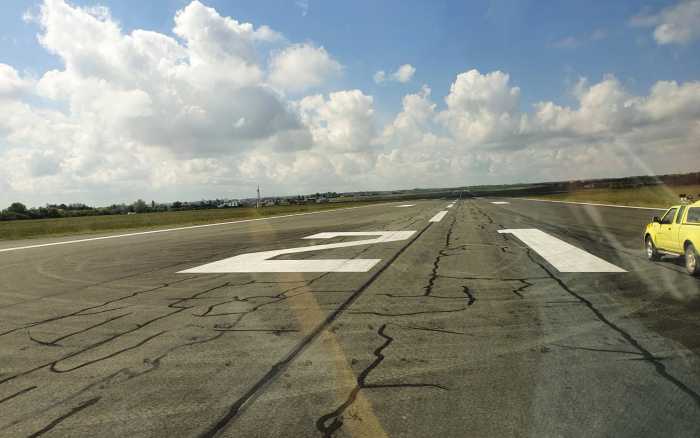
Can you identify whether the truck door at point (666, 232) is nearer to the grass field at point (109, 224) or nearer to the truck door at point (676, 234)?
the truck door at point (676, 234)

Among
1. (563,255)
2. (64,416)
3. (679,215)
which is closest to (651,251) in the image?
(679,215)

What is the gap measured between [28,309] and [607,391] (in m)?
8.52

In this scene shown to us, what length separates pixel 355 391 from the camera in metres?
3.75

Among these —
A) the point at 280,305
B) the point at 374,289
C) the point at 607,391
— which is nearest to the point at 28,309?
the point at 280,305

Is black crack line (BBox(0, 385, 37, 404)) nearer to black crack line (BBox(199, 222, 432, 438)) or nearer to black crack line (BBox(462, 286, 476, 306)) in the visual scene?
black crack line (BBox(199, 222, 432, 438))

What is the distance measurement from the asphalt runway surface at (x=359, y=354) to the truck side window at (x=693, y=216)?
3.59ft

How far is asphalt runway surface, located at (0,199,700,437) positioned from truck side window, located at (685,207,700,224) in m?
1.09

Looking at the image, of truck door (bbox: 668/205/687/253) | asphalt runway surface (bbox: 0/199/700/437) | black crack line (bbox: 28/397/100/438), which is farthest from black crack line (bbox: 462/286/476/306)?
black crack line (bbox: 28/397/100/438)

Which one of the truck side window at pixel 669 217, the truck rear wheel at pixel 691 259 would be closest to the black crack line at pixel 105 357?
the truck rear wheel at pixel 691 259

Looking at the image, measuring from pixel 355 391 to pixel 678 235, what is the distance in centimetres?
869

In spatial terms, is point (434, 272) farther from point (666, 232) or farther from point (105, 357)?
point (105, 357)

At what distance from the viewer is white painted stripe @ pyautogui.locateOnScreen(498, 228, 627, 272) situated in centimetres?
952

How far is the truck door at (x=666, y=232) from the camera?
942 centimetres

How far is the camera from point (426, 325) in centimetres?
564
